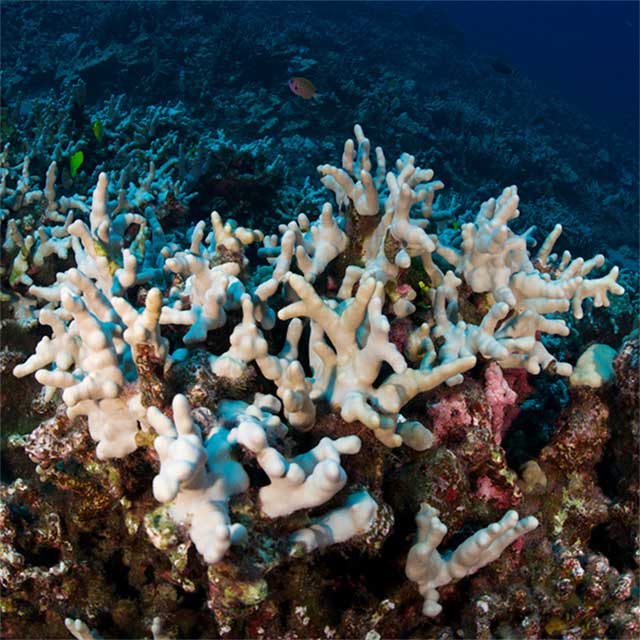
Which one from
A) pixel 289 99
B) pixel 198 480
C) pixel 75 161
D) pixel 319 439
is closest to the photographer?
pixel 198 480

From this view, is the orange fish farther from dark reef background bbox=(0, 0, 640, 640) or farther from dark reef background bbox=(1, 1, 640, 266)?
dark reef background bbox=(0, 0, 640, 640)

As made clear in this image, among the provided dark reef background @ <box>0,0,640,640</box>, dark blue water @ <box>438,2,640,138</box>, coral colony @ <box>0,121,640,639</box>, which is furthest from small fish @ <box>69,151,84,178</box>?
dark blue water @ <box>438,2,640,138</box>

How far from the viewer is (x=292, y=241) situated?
2.53m

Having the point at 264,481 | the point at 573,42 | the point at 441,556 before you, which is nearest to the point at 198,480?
the point at 264,481

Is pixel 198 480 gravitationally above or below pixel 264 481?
above

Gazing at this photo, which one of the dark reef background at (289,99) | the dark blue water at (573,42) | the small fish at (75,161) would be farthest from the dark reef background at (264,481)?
the dark blue water at (573,42)

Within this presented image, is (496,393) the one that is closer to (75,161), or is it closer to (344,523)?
(344,523)

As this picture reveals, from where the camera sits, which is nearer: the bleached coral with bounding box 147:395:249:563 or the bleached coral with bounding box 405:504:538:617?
the bleached coral with bounding box 147:395:249:563

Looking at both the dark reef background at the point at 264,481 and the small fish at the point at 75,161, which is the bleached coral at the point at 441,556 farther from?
the small fish at the point at 75,161

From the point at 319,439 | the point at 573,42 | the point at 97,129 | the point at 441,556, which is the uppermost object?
the point at 319,439

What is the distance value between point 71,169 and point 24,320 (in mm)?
2186

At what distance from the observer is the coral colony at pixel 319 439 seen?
1694 mm

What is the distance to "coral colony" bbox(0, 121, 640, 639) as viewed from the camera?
169 cm

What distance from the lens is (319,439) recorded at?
206 cm
